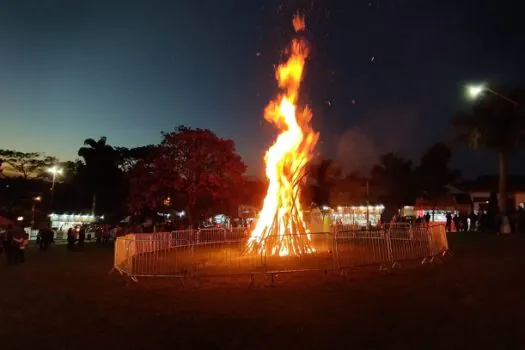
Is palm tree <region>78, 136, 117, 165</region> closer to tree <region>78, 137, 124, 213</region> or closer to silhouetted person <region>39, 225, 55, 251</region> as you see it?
tree <region>78, 137, 124, 213</region>

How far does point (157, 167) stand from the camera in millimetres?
34688

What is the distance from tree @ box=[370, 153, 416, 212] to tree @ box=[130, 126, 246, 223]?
3690 centimetres

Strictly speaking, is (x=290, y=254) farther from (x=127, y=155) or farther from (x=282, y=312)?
(x=127, y=155)

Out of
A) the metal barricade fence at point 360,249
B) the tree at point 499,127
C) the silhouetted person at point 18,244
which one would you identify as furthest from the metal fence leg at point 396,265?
the tree at point 499,127

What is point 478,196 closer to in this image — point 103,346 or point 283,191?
point 283,191

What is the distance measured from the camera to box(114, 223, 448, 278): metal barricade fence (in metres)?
13.8

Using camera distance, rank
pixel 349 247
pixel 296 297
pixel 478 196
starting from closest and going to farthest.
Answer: pixel 296 297, pixel 349 247, pixel 478 196

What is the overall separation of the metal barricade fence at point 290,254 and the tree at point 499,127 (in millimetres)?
24298

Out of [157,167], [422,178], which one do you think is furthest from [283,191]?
[422,178]

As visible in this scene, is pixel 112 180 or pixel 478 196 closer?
pixel 112 180

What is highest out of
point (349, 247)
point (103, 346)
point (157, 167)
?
point (157, 167)

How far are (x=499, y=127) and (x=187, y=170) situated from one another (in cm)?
2477

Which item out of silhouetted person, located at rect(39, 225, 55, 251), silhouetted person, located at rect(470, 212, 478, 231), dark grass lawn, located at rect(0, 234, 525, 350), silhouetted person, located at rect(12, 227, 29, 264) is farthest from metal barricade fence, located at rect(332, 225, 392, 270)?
silhouetted person, located at rect(470, 212, 478, 231)

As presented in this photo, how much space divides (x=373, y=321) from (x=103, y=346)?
431cm
